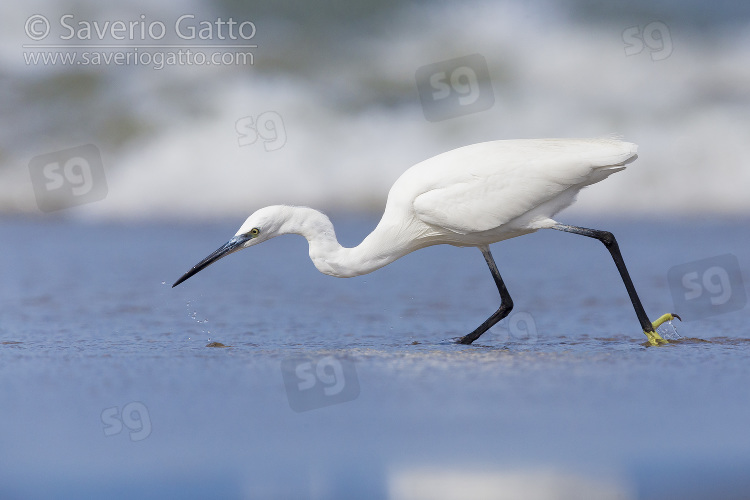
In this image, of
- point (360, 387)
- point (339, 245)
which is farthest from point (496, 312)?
point (360, 387)

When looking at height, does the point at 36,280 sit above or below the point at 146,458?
above

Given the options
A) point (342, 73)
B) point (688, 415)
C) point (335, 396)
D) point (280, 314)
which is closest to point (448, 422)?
point (335, 396)

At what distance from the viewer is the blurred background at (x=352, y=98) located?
48.7ft

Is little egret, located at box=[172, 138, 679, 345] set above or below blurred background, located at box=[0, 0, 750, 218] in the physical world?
below

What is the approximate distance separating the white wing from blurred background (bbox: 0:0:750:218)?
7.82 m

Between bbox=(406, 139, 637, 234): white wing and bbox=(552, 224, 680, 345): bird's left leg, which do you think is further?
bbox=(552, 224, 680, 345): bird's left leg

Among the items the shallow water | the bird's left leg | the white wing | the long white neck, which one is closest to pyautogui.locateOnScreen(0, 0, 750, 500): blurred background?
the shallow water

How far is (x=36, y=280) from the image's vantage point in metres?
9.28

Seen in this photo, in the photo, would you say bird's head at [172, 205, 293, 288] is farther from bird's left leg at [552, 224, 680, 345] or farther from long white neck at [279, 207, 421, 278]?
bird's left leg at [552, 224, 680, 345]

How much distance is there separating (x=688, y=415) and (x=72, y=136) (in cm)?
1270

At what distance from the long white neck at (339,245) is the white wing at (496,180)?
245 millimetres

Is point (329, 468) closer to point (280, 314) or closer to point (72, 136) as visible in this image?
point (280, 314)

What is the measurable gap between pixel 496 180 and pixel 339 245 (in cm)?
106

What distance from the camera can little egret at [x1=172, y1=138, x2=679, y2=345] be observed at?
6.58 m
